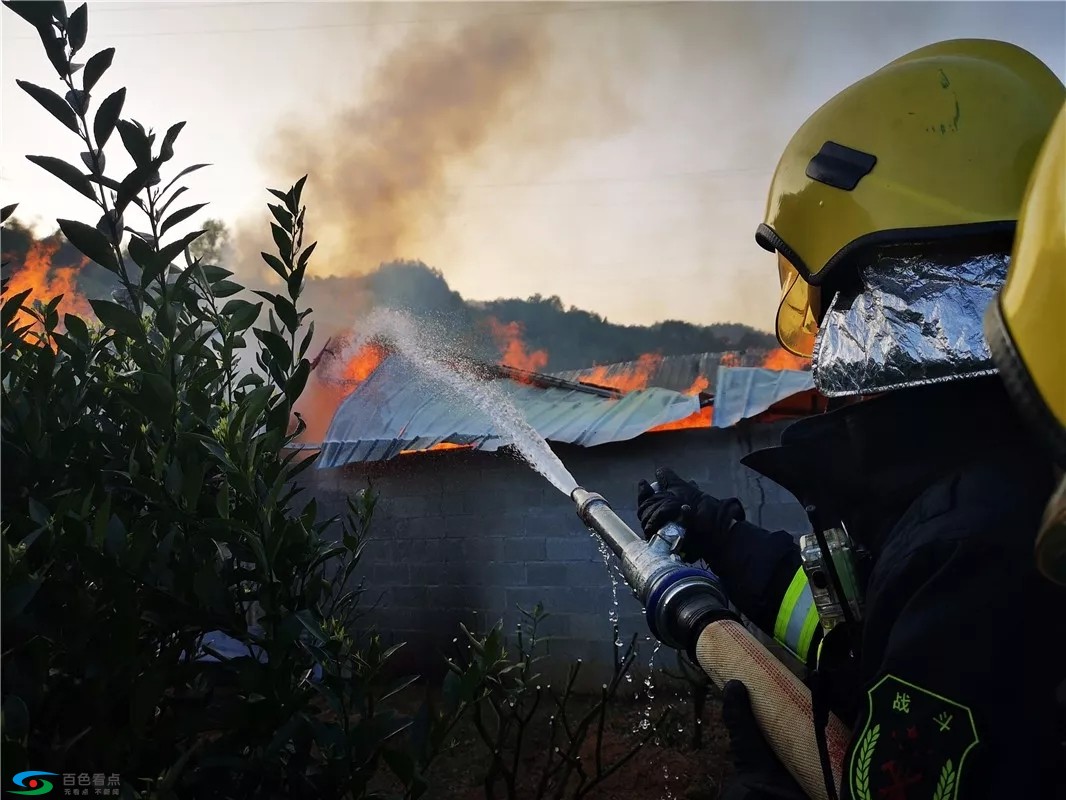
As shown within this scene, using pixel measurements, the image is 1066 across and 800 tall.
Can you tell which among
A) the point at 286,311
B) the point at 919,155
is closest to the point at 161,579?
the point at 286,311

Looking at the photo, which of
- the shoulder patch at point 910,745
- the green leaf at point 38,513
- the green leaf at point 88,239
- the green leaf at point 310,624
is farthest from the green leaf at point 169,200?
the shoulder patch at point 910,745

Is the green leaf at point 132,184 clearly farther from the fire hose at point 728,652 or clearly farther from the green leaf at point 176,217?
the fire hose at point 728,652

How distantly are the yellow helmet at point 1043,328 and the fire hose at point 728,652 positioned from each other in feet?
2.02

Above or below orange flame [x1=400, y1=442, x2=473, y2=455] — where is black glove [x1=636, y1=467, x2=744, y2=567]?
below

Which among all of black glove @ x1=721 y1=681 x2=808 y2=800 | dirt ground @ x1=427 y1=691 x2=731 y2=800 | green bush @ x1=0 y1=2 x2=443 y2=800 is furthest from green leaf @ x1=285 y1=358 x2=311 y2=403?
dirt ground @ x1=427 y1=691 x2=731 y2=800

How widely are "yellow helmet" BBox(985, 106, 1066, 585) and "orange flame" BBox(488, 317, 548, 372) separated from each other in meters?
2.73

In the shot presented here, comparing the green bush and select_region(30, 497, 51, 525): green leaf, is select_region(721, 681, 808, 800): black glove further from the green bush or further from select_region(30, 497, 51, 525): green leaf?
select_region(30, 497, 51, 525): green leaf

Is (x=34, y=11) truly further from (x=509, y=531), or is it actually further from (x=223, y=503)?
(x=509, y=531)

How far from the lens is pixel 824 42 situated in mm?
3016

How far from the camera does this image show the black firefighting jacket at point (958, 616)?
0.86 m

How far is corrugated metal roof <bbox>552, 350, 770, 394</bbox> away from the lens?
3.39m

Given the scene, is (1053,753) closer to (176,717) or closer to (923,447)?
(923,447)

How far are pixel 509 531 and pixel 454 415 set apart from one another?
0.68 meters

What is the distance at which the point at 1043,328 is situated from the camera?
2.41ft
